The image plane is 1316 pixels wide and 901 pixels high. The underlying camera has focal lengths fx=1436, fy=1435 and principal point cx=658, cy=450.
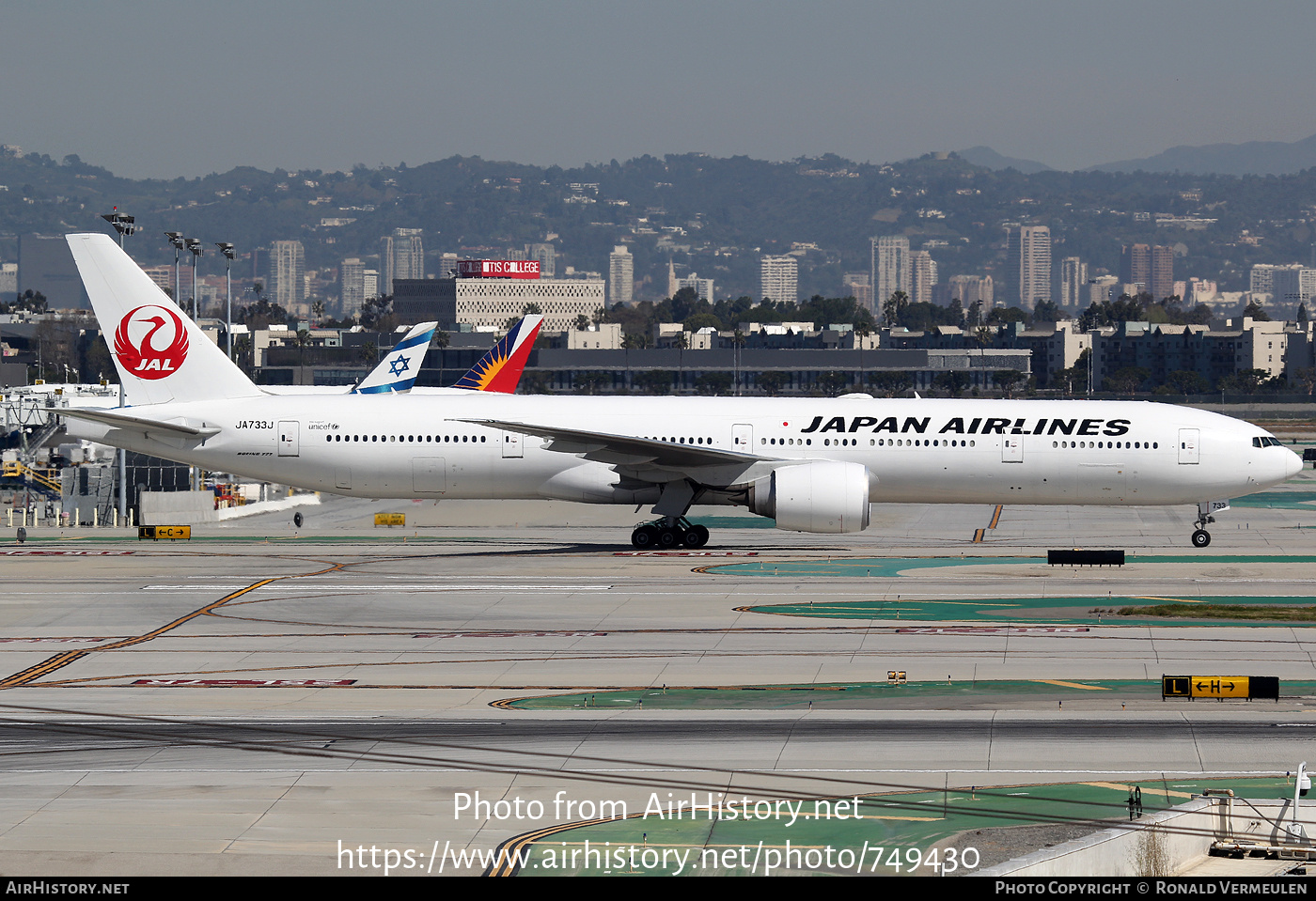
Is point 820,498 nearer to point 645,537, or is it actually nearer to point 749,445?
point 749,445

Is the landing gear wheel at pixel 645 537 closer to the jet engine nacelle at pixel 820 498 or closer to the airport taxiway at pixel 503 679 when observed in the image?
the airport taxiway at pixel 503 679

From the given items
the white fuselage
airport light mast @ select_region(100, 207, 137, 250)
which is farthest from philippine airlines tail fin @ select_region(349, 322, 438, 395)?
the white fuselage

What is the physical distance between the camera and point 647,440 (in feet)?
129

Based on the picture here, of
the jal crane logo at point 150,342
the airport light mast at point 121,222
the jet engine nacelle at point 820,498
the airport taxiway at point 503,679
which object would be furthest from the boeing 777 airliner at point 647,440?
the airport light mast at point 121,222

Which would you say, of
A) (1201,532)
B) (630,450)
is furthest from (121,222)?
(1201,532)

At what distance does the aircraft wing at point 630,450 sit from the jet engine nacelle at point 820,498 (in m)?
1.28

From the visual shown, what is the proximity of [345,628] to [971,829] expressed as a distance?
54.0 ft

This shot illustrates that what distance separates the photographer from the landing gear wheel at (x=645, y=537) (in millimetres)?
40844

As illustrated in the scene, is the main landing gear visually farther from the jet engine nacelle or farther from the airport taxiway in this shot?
the jet engine nacelle

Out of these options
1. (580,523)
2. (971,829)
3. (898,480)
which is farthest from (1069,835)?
(580,523)

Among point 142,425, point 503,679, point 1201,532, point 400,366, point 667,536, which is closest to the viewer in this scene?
point 503,679

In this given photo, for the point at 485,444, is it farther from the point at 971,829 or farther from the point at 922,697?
the point at 971,829

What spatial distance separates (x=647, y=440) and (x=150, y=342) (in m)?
14.4

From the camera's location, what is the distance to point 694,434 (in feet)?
133
